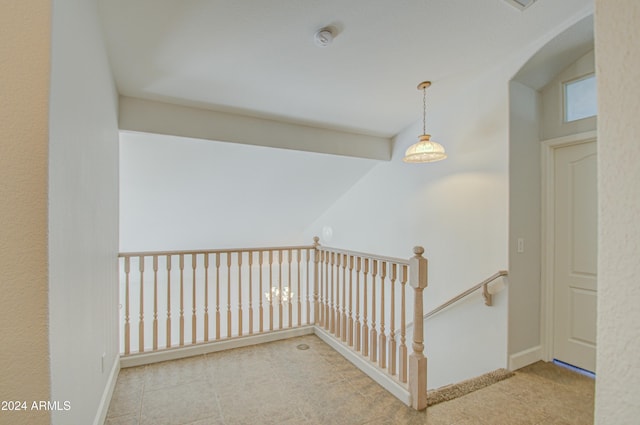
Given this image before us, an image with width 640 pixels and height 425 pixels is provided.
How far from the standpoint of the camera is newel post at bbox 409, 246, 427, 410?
200 cm

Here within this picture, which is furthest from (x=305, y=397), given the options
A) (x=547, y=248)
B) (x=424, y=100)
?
(x=424, y=100)

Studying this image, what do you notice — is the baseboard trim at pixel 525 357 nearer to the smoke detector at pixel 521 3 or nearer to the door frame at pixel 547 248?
the door frame at pixel 547 248

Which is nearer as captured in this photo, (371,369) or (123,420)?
(123,420)

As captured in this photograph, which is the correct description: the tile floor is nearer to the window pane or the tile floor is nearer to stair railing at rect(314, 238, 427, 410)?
stair railing at rect(314, 238, 427, 410)

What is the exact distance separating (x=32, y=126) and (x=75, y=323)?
849 mm

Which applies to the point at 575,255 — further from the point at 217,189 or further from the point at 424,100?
the point at 217,189

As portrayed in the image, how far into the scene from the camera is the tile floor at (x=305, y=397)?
6.31ft

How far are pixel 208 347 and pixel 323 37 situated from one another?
2923 mm

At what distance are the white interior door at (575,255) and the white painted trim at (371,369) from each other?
5.65 ft

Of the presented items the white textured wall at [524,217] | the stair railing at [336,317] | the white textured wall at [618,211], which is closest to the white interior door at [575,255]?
the white textured wall at [524,217]

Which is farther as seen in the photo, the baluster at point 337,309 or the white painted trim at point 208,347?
the baluster at point 337,309

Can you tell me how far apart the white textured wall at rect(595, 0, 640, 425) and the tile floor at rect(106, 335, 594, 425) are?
1796mm

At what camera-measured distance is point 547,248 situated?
277 cm

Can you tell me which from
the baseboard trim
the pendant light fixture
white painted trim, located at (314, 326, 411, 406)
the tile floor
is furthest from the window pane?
white painted trim, located at (314, 326, 411, 406)
